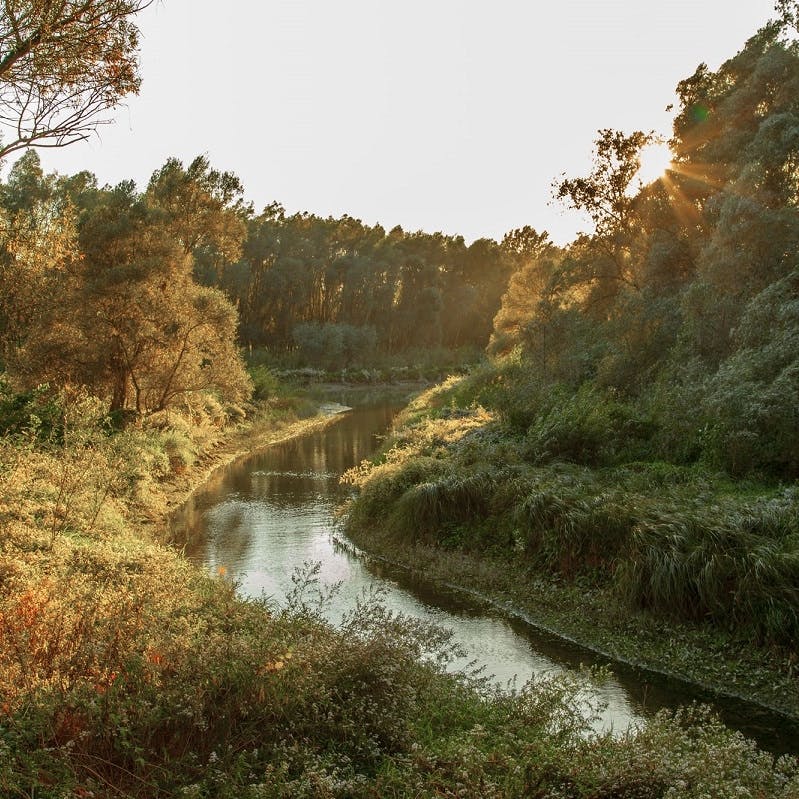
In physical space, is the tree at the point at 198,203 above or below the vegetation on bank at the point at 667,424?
above

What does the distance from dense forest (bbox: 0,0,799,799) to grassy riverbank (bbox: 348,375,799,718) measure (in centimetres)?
5

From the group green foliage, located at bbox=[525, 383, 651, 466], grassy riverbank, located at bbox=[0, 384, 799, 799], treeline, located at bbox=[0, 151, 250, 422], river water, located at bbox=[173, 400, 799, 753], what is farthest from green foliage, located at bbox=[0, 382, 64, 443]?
green foliage, located at bbox=[525, 383, 651, 466]

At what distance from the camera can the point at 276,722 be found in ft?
18.8

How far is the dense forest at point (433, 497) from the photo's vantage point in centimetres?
544

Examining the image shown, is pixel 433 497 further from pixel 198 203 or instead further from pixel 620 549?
pixel 198 203

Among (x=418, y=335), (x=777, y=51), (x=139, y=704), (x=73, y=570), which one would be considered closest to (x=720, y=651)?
(x=139, y=704)

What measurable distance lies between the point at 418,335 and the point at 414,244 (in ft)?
34.0

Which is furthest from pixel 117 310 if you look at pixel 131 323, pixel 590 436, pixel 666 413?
pixel 666 413

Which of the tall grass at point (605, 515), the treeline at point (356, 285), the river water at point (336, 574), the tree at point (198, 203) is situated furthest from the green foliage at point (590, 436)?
the treeline at point (356, 285)

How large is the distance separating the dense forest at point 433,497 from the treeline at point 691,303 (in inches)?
3.7

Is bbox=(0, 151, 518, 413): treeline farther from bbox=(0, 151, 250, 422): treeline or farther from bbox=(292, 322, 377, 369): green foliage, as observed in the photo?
bbox=(292, 322, 377, 369): green foliage

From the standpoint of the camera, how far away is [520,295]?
46.2 meters

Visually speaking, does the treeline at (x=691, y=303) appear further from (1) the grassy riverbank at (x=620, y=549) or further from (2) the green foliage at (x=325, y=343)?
(2) the green foliage at (x=325, y=343)

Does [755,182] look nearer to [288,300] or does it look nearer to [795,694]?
[795,694]
